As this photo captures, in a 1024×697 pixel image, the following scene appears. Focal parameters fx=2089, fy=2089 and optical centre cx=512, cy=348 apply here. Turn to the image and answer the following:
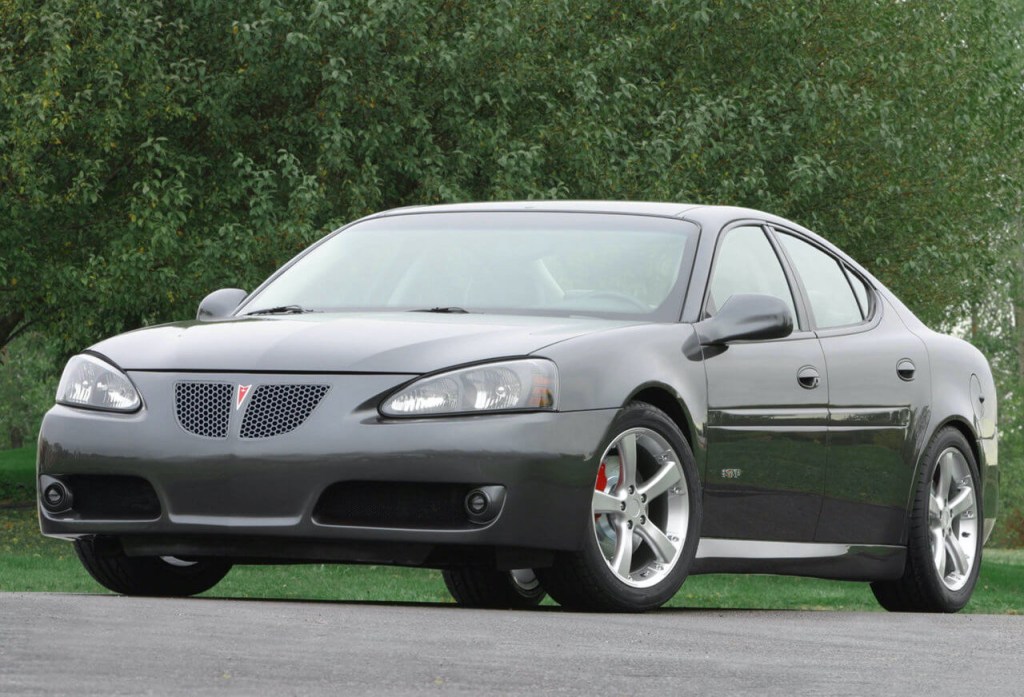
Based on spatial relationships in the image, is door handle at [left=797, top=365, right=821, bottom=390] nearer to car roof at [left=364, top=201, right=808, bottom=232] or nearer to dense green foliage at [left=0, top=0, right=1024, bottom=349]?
car roof at [left=364, top=201, right=808, bottom=232]

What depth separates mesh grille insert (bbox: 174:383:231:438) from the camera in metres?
6.86

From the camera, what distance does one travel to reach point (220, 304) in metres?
8.17

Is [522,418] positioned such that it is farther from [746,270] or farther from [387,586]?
[387,586]

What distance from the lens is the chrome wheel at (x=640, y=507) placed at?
23.2 ft

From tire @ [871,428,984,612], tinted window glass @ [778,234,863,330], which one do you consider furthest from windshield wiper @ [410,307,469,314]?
tire @ [871,428,984,612]

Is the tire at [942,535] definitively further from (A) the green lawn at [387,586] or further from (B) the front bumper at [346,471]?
(A) the green lawn at [387,586]

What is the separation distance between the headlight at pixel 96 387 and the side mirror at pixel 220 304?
0.84 m

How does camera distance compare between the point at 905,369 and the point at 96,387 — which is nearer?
the point at 96,387

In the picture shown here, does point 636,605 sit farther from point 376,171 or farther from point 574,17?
point 574,17

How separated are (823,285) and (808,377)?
86cm

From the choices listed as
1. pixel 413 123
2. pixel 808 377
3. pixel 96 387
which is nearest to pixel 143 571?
pixel 96 387

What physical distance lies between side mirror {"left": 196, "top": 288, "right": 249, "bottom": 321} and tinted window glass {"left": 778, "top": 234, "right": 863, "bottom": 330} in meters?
2.28

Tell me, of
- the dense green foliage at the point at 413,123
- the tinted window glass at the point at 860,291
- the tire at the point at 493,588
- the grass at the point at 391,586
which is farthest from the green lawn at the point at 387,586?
the tinted window glass at the point at 860,291

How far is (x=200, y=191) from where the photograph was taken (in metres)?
19.9
